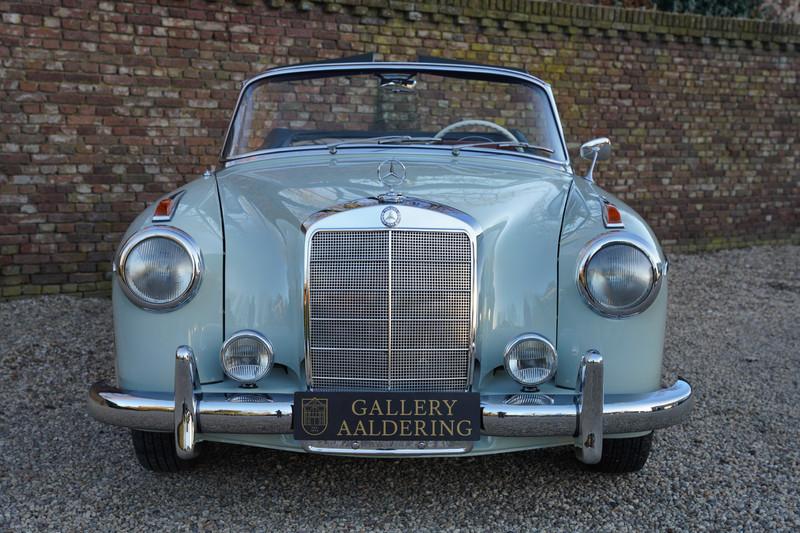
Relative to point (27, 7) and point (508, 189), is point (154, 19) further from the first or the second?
point (508, 189)

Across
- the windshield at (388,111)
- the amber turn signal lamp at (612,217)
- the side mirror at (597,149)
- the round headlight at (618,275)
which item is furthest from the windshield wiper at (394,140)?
the round headlight at (618,275)

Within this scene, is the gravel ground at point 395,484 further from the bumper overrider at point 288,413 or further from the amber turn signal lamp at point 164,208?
the amber turn signal lamp at point 164,208

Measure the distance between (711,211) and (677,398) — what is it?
7479 mm

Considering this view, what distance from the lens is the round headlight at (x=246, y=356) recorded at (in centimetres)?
261

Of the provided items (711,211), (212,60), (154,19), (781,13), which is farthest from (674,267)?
(781,13)

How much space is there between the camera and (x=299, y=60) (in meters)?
6.90

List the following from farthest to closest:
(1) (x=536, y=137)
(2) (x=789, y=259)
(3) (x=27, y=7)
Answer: (2) (x=789, y=259)
(3) (x=27, y=7)
(1) (x=536, y=137)

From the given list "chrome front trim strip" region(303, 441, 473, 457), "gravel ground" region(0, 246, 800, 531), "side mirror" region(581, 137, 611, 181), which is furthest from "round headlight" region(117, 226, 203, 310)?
"side mirror" region(581, 137, 611, 181)

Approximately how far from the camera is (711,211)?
9.55 meters

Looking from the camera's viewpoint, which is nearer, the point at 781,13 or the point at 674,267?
the point at 674,267

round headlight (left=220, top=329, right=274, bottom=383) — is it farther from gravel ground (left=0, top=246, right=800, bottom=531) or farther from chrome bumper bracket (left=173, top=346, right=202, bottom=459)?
gravel ground (left=0, top=246, right=800, bottom=531)

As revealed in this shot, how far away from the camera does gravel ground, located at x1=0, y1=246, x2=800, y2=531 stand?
2.81m

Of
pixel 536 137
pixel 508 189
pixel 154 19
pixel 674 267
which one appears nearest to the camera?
pixel 508 189

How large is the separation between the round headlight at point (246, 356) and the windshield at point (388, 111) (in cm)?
146
